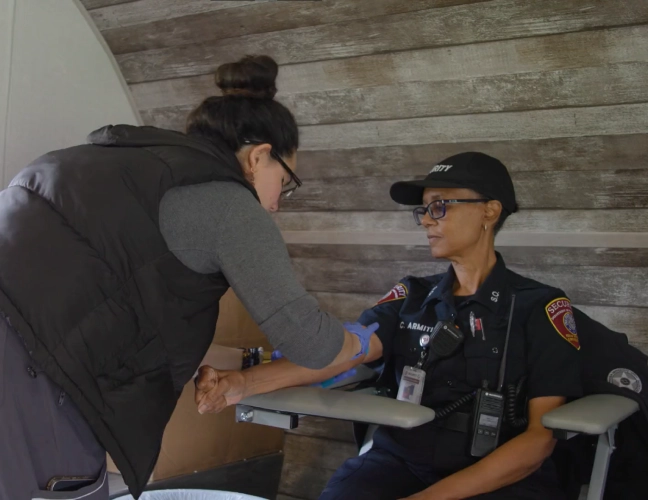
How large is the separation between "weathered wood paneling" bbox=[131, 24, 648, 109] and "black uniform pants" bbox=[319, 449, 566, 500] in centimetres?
111

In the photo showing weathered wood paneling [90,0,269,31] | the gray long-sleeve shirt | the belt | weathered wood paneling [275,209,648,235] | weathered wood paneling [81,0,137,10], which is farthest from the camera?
weathered wood paneling [81,0,137,10]

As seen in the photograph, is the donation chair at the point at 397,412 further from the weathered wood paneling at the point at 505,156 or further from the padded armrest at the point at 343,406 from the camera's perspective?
the weathered wood paneling at the point at 505,156

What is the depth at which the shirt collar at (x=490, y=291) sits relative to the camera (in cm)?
202

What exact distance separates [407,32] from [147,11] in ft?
3.06

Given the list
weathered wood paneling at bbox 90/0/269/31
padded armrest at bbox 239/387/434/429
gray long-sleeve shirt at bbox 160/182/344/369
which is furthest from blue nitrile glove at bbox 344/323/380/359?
weathered wood paneling at bbox 90/0/269/31

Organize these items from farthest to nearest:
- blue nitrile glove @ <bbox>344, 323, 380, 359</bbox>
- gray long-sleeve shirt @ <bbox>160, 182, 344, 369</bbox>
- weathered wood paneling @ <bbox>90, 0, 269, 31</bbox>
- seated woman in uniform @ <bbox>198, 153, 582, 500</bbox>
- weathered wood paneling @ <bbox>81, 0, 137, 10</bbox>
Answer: weathered wood paneling @ <bbox>81, 0, 137, 10</bbox>
weathered wood paneling @ <bbox>90, 0, 269, 31</bbox>
seated woman in uniform @ <bbox>198, 153, 582, 500</bbox>
blue nitrile glove @ <bbox>344, 323, 380, 359</bbox>
gray long-sleeve shirt @ <bbox>160, 182, 344, 369</bbox>

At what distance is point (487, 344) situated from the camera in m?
1.98

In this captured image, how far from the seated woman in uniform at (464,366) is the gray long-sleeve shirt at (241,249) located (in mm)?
496

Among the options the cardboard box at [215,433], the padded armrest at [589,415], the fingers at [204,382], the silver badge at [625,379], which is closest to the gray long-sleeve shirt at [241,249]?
the fingers at [204,382]

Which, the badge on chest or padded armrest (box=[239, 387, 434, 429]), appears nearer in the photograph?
padded armrest (box=[239, 387, 434, 429])

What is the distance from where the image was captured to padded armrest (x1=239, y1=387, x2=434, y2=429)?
5.18 ft

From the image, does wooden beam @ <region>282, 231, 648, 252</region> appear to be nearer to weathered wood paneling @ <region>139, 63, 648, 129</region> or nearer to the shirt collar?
the shirt collar

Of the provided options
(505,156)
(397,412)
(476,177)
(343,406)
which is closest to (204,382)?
(343,406)

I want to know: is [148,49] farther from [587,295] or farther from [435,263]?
[587,295]
